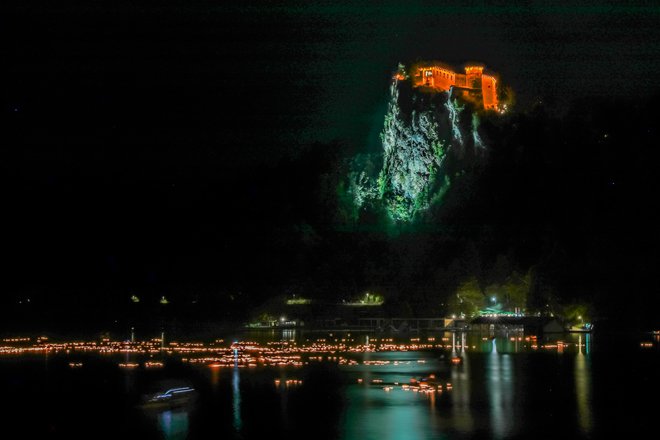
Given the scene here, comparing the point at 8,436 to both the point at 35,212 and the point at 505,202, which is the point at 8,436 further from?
the point at 505,202

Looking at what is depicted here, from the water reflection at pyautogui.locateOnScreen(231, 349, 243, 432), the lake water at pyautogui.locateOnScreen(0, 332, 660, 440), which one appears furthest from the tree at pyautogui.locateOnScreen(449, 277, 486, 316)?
the water reflection at pyautogui.locateOnScreen(231, 349, 243, 432)

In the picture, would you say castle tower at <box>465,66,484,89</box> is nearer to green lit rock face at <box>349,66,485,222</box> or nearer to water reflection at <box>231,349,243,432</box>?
green lit rock face at <box>349,66,485,222</box>

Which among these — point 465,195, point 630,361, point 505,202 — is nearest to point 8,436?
point 630,361

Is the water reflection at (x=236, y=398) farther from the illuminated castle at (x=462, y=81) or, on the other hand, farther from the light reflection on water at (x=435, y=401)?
the illuminated castle at (x=462, y=81)

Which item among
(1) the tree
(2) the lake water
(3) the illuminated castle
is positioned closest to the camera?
(2) the lake water

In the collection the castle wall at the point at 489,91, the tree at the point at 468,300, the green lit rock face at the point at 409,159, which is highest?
the castle wall at the point at 489,91

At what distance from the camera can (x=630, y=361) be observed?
93.0 ft

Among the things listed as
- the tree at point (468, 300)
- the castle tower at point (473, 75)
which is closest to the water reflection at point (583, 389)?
the tree at point (468, 300)

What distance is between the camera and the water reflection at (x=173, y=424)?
15832mm

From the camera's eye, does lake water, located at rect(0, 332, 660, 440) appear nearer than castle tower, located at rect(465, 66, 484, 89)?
Yes

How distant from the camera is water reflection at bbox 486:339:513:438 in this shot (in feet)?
53.4

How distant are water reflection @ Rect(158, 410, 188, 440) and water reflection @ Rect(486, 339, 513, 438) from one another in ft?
19.1

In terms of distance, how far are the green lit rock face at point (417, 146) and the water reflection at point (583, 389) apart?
172 ft

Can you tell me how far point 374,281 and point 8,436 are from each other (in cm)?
5299
